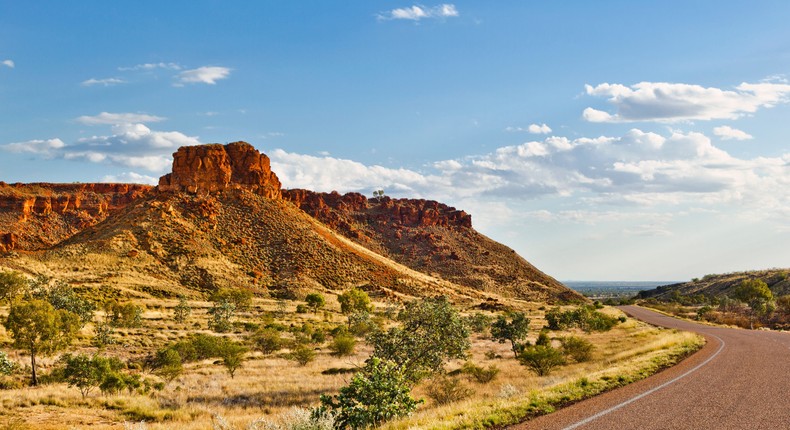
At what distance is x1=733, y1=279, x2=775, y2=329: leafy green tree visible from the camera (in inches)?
2512

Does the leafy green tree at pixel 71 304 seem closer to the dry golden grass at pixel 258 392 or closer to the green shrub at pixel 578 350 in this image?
the dry golden grass at pixel 258 392

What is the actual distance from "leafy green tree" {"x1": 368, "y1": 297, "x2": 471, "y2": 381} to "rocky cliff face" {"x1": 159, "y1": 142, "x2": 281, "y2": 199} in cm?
9982

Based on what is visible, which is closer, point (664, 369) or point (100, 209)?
point (664, 369)

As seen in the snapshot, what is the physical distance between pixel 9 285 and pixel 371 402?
59280mm

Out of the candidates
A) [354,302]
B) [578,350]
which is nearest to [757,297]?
[578,350]

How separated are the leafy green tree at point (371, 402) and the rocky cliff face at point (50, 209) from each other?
131982 millimetres

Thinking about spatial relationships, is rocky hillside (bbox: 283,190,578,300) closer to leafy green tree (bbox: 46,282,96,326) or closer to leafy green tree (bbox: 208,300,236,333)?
leafy green tree (bbox: 208,300,236,333)

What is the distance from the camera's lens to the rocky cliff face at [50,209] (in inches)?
5384

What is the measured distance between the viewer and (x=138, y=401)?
22016mm

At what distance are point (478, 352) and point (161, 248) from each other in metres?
66.2

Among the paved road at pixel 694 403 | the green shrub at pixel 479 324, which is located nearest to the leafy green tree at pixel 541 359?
the paved road at pixel 694 403

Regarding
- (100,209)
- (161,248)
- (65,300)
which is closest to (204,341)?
(65,300)

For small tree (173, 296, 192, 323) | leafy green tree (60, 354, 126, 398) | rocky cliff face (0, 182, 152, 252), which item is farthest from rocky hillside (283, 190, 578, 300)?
leafy green tree (60, 354, 126, 398)

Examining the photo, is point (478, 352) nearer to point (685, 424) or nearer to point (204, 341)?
point (204, 341)
